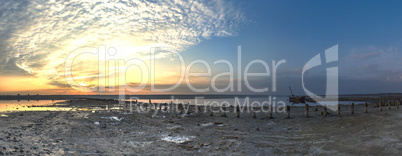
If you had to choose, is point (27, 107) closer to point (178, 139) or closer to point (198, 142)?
point (178, 139)

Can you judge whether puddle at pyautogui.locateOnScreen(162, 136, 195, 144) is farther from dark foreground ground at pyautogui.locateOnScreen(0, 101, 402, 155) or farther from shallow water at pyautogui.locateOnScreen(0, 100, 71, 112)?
shallow water at pyautogui.locateOnScreen(0, 100, 71, 112)

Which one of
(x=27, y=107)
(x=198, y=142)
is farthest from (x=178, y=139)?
(x=27, y=107)

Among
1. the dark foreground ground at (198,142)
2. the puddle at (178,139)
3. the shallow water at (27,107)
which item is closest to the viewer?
the dark foreground ground at (198,142)

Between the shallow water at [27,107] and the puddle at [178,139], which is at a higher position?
the puddle at [178,139]

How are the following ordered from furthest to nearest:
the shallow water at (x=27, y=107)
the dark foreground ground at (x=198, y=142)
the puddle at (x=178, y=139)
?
1. the shallow water at (x=27, y=107)
2. the puddle at (x=178, y=139)
3. the dark foreground ground at (x=198, y=142)

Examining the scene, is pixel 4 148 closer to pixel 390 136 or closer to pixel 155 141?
pixel 155 141

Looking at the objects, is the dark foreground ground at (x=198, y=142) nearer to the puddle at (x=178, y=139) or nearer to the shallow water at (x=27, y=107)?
the puddle at (x=178, y=139)

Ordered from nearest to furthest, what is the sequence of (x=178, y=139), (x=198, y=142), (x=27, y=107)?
1. (x=198, y=142)
2. (x=178, y=139)
3. (x=27, y=107)

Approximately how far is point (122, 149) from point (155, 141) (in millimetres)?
2827

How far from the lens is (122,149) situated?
44.4 ft

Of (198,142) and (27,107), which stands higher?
(198,142)

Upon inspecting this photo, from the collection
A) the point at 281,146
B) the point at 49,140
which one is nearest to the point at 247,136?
the point at 281,146

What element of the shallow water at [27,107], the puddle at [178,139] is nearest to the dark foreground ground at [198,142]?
the puddle at [178,139]

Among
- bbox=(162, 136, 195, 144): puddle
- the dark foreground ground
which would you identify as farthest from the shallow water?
bbox=(162, 136, 195, 144): puddle
